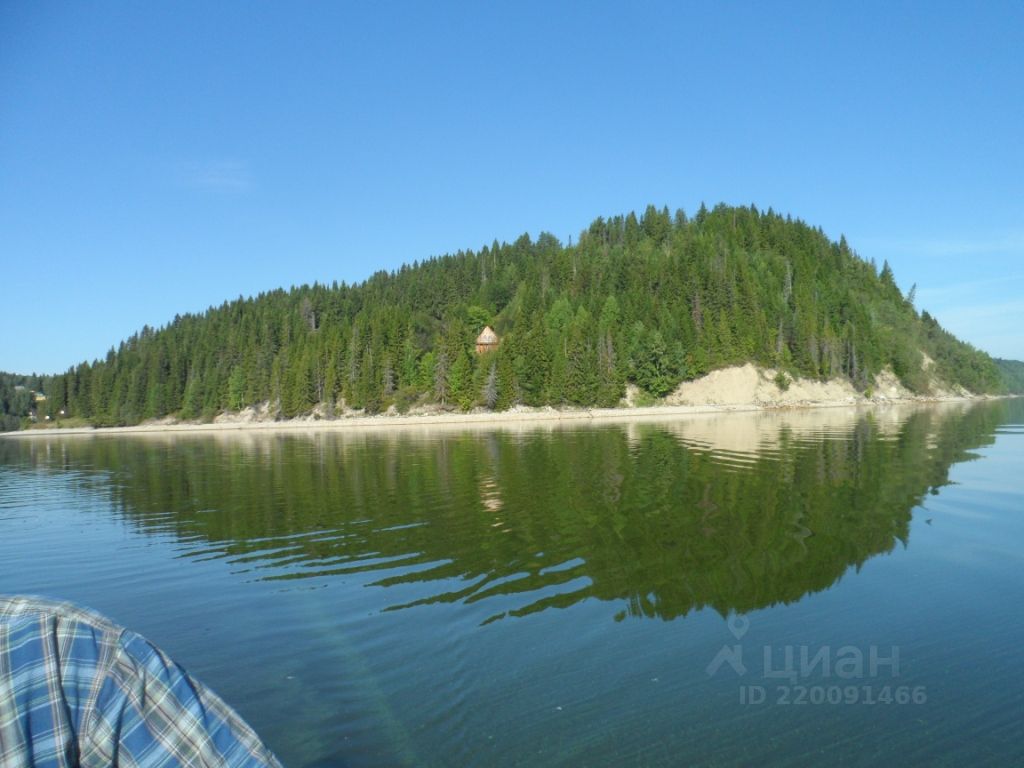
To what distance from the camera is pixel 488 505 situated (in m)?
21.1

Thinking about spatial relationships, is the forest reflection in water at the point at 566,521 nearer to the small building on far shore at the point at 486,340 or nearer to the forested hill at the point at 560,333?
the forested hill at the point at 560,333

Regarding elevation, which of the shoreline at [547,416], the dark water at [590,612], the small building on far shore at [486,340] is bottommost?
the dark water at [590,612]

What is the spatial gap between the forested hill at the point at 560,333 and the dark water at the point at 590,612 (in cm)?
9602

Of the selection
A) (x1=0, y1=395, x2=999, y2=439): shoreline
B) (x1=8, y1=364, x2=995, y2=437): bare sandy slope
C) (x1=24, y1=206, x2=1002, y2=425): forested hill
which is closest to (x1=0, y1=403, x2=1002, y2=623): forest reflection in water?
(x1=0, y1=395, x2=999, y2=439): shoreline

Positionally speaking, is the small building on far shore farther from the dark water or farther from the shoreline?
the dark water

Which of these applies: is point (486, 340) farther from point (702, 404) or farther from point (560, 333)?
point (702, 404)

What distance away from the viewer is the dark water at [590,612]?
7117 mm

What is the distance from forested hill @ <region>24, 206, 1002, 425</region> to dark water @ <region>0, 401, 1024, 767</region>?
315 feet

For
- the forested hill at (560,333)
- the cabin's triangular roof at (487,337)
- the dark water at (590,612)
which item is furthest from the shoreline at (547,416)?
the dark water at (590,612)

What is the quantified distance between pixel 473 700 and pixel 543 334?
117m

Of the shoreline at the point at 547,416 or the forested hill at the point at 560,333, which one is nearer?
the shoreline at the point at 547,416

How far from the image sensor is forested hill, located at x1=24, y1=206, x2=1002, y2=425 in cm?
12150

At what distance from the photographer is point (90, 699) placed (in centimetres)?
203

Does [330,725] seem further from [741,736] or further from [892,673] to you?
[892,673]
